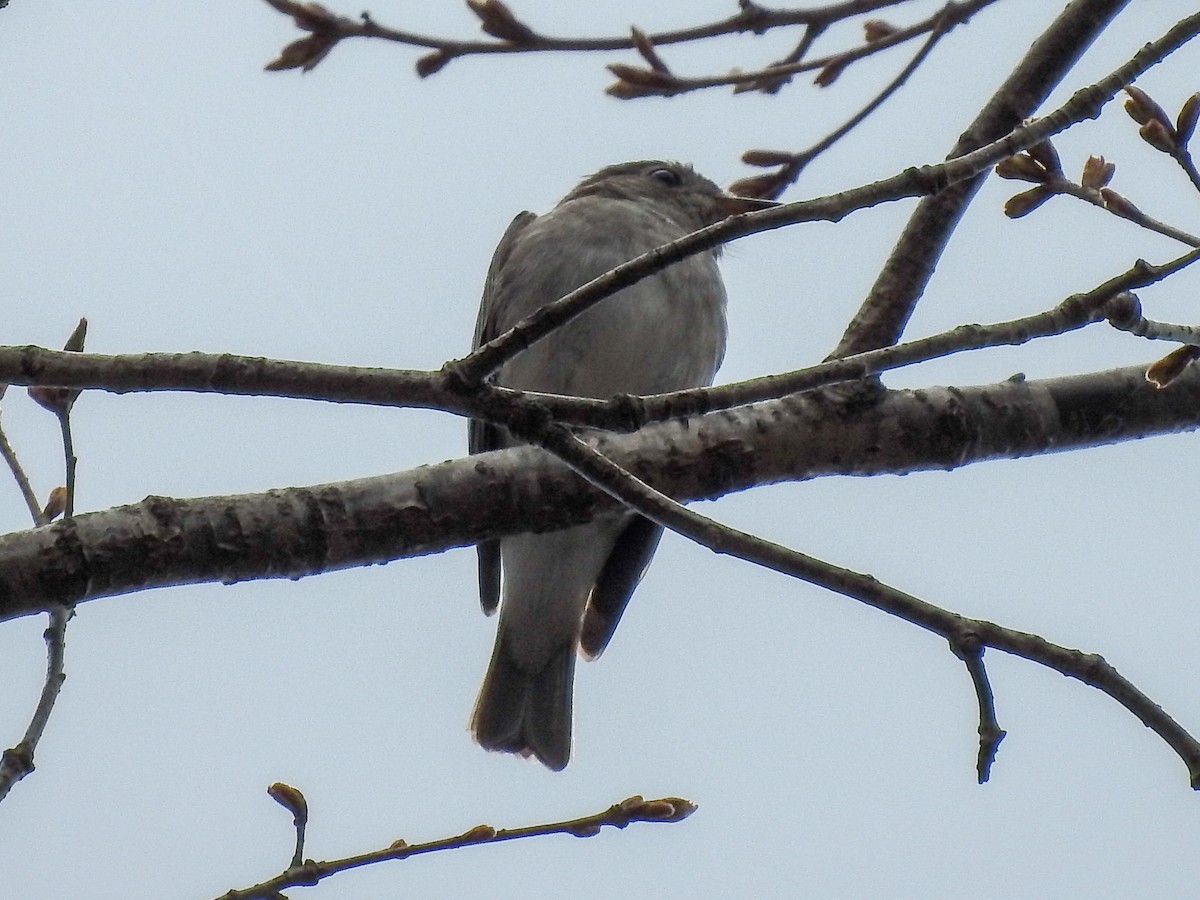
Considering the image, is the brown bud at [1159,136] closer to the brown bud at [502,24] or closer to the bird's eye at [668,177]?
the brown bud at [502,24]

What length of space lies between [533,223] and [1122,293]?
4.22m

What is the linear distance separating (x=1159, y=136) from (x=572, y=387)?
126 inches

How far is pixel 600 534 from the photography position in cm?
560

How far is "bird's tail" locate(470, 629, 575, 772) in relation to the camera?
5.54 m

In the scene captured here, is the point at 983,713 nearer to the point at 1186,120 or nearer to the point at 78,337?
the point at 1186,120

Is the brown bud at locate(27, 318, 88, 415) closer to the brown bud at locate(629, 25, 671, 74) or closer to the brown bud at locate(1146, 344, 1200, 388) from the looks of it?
the brown bud at locate(629, 25, 671, 74)

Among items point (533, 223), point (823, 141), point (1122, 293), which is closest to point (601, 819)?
point (1122, 293)

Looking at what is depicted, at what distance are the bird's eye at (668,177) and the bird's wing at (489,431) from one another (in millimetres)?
731

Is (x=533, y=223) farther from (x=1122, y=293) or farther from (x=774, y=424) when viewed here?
(x=1122, y=293)

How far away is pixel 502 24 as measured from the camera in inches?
113

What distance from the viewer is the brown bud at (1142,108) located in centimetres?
245

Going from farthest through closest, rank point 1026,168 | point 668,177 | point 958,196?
point 668,177, point 958,196, point 1026,168

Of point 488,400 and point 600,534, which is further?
point 600,534

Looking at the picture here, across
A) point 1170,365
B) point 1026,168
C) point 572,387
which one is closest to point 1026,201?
point 1026,168
